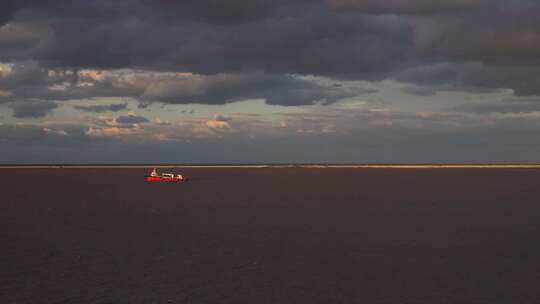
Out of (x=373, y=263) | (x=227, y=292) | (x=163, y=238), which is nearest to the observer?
(x=227, y=292)

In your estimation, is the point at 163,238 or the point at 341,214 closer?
the point at 163,238

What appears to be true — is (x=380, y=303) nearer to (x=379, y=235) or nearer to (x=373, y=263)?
(x=373, y=263)

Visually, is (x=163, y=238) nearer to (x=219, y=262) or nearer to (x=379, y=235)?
(x=219, y=262)

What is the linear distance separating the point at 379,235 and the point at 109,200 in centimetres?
2738

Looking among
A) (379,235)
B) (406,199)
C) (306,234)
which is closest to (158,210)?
(306,234)

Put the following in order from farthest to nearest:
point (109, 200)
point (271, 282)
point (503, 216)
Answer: point (109, 200), point (503, 216), point (271, 282)

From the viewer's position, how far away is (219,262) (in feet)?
63.4

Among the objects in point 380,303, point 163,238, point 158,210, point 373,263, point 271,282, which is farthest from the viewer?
Result: point 158,210

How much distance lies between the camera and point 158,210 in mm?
37469

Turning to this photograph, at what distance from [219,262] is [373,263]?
5.09 meters

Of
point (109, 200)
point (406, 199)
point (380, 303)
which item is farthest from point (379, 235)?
point (109, 200)

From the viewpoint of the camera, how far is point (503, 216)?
33094 millimetres

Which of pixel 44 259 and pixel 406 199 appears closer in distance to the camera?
pixel 44 259

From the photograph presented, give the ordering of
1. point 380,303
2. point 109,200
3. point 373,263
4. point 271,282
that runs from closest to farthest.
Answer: point 380,303
point 271,282
point 373,263
point 109,200
